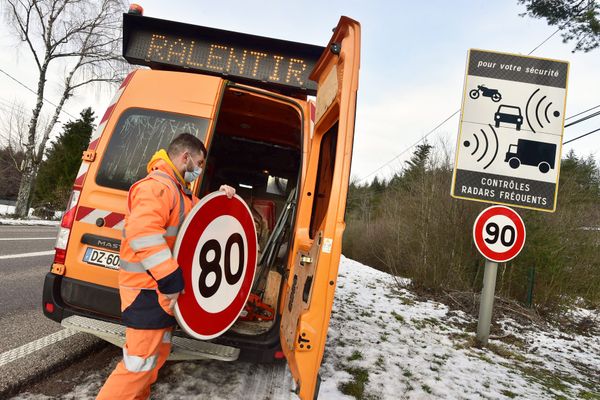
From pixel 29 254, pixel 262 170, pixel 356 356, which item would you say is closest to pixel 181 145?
pixel 356 356

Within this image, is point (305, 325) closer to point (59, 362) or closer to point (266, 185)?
point (59, 362)

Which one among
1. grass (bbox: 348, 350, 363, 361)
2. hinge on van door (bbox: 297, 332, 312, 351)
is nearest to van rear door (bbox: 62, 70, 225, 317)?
hinge on van door (bbox: 297, 332, 312, 351)

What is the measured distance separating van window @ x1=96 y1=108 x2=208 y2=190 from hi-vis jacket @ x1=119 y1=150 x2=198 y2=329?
2.40 ft

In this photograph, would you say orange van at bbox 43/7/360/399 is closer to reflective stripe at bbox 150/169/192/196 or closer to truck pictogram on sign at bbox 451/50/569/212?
reflective stripe at bbox 150/169/192/196

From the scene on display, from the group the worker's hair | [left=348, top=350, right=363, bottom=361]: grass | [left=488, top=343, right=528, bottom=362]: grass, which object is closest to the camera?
the worker's hair

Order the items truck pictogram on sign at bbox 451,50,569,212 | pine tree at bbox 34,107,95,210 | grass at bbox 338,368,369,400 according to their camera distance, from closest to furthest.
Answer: grass at bbox 338,368,369,400, truck pictogram on sign at bbox 451,50,569,212, pine tree at bbox 34,107,95,210

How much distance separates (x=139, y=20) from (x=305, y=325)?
3.20 meters

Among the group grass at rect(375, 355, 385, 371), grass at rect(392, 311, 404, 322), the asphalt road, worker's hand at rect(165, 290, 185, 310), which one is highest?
worker's hand at rect(165, 290, 185, 310)

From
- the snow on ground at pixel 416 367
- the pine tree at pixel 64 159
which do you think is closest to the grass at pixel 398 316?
the snow on ground at pixel 416 367

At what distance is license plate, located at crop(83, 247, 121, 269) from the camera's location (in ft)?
8.13

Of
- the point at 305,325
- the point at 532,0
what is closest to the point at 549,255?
the point at 532,0

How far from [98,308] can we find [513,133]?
5.00m

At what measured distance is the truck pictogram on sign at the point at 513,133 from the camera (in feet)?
14.8

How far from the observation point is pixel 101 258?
250 centimetres
